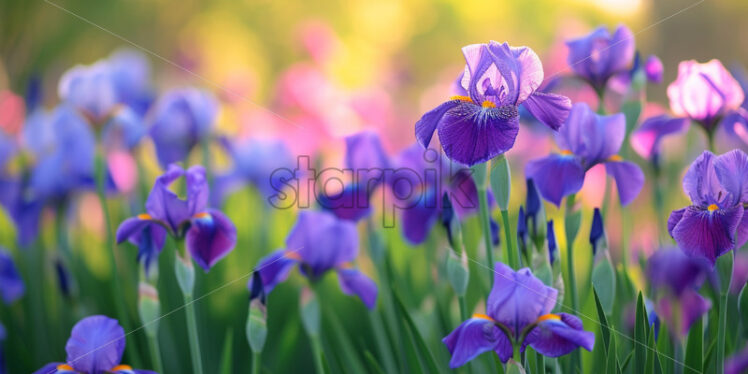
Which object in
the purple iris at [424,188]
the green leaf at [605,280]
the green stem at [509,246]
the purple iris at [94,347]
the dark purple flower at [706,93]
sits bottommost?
the purple iris at [94,347]

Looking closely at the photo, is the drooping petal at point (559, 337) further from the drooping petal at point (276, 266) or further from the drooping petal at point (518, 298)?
the drooping petal at point (276, 266)

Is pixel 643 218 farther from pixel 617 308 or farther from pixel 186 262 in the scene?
pixel 186 262

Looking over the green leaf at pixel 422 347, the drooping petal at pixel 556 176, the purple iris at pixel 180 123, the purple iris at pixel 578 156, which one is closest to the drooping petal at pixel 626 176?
the purple iris at pixel 578 156

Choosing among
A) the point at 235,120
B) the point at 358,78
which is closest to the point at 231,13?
the point at 358,78

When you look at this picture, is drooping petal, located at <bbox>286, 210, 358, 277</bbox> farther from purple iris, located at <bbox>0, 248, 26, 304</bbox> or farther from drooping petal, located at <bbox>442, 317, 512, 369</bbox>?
purple iris, located at <bbox>0, 248, 26, 304</bbox>

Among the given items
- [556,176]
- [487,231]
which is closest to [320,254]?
[487,231]

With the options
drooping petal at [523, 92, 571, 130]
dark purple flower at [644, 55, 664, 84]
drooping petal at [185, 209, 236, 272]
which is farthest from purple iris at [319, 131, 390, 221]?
dark purple flower at [644, 55, 664, 84]
